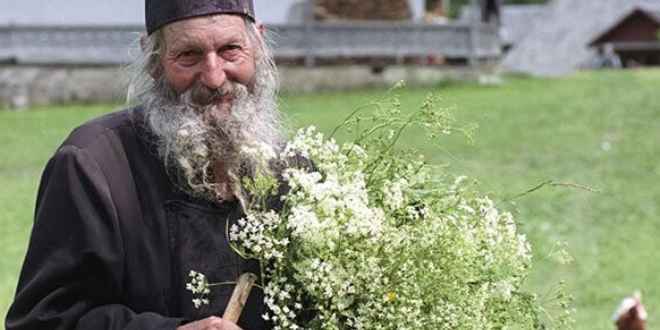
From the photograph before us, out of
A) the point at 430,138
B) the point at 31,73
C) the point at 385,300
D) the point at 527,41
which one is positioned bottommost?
the point at 527,41

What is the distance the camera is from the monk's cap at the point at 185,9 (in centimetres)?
339

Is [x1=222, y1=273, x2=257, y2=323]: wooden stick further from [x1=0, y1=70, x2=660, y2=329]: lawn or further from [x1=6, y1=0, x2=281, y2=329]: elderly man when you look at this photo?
[x1=0, y1=70, x2=660, y2=329]: lawn

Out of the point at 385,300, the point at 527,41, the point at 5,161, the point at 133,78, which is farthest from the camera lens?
the point at 527,41

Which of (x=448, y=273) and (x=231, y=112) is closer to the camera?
(x=448, y=273)

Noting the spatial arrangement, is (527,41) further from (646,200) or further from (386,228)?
(386,228)

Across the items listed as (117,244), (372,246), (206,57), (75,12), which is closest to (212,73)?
(206,57)

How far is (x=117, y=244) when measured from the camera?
3289mm

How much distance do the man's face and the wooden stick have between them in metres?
0.41

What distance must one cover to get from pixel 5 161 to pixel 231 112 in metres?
13.9

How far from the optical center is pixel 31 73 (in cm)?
2339

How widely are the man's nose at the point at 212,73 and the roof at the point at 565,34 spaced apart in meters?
34.0

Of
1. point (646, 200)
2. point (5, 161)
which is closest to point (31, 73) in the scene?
point (5, 161)

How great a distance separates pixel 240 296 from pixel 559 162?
14106mm

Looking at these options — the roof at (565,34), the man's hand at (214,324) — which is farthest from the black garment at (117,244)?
the roof at (565,34)
